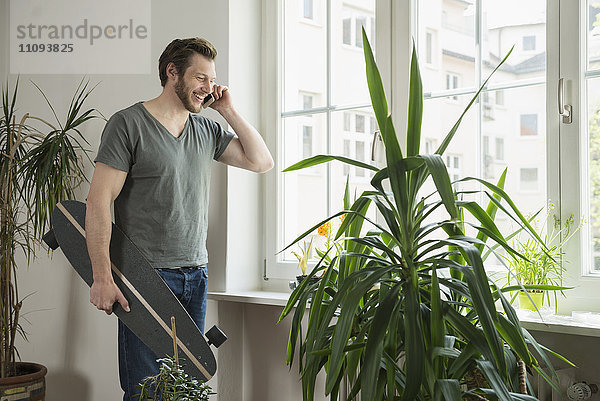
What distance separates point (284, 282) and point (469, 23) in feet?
4.30

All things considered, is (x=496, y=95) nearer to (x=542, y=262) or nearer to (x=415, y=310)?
(x=542, y=262)

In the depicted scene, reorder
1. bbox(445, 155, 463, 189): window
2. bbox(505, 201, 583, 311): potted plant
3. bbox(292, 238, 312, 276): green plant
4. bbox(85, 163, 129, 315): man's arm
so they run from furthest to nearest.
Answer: bbox(292, 238, 312, 276): green plant → bbox(445, 155, 463, 189): window → bbox(85, 163, 129, 315): man's arm → bbox(505, 201, 583, 311): potted plant

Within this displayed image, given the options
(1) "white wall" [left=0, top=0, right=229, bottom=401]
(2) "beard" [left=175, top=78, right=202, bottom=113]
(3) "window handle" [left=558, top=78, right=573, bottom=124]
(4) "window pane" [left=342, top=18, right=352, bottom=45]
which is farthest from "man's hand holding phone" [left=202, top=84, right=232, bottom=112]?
(3) "window handle" [left=558, top=78, right=573, bottom=124]

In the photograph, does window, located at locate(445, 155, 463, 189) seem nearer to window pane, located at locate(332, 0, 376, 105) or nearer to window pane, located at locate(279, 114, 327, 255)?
window pane, located at locate(332, 0, 376, 105)

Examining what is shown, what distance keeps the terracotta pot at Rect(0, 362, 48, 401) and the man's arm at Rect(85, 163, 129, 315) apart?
1.85 feet

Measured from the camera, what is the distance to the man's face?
253 cm

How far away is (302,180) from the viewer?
3023mm

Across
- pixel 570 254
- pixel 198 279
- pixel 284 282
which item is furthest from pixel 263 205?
pixel 570 254

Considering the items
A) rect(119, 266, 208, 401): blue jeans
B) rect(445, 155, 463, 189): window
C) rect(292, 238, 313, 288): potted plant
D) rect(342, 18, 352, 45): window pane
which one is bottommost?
rect(119, 266, 208, 401): blue jeans

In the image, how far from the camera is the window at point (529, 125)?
7.88 ft

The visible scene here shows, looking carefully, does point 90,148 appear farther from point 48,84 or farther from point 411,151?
point 411,151

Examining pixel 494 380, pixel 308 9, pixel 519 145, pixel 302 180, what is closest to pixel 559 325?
pixel 494 380

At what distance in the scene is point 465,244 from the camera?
1.67 metres

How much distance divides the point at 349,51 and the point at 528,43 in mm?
771
